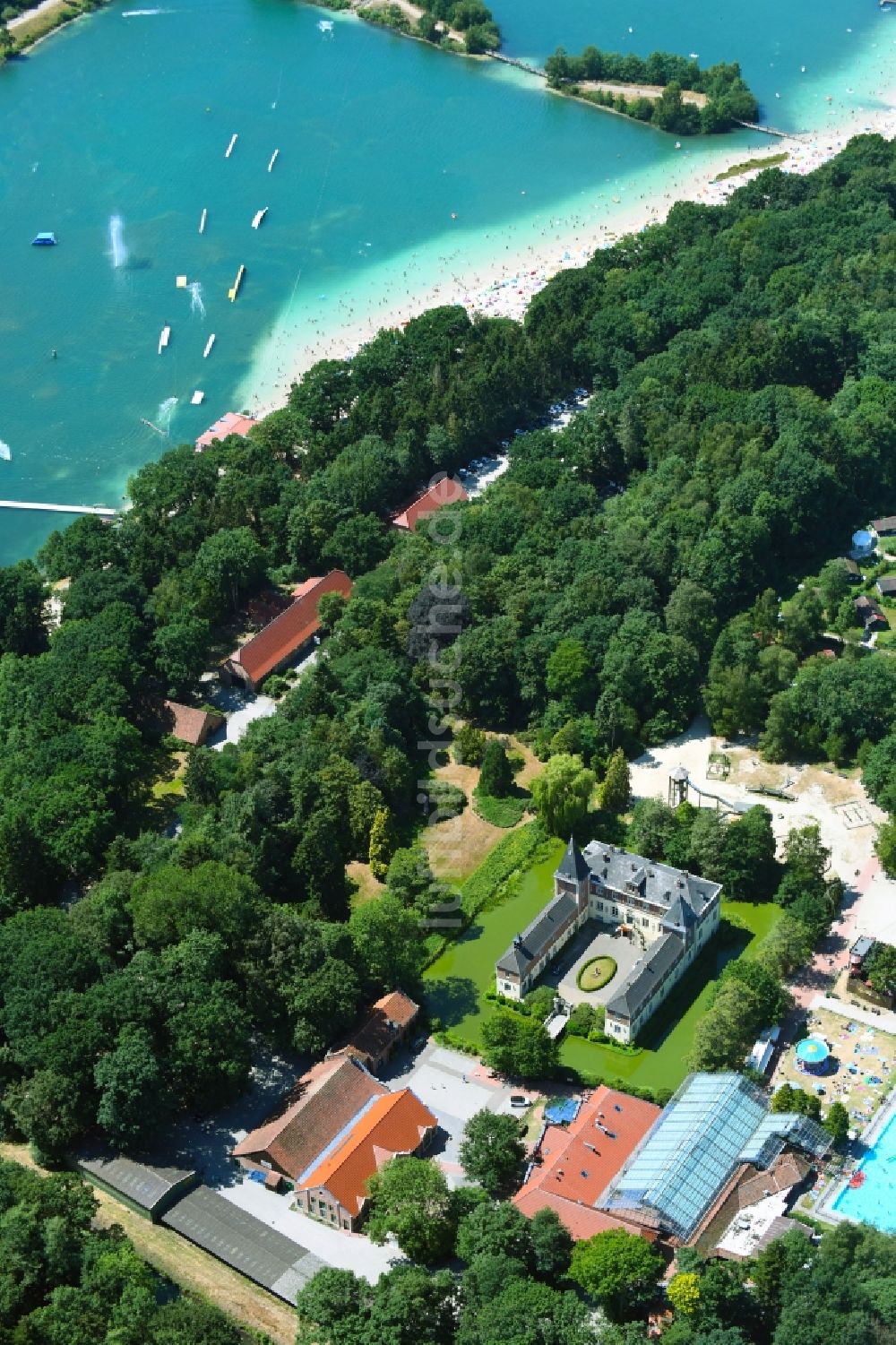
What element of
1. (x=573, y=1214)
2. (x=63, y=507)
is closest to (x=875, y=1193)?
(x=573, y=1214)

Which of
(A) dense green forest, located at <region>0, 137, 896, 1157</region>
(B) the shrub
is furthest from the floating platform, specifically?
(B) the shrub

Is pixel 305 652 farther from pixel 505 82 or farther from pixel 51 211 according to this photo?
pixel 505 82

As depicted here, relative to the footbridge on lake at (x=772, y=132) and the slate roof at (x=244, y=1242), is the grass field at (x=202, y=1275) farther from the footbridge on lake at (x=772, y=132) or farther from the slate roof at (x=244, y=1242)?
the footbridge on lake at (x=772, y=132)

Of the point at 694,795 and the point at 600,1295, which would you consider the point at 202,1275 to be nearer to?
the point at 600,1295

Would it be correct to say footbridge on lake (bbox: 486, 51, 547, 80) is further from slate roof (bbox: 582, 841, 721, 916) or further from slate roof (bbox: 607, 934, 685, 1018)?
slate roof (bbox: 607, 934, 685, 1018)

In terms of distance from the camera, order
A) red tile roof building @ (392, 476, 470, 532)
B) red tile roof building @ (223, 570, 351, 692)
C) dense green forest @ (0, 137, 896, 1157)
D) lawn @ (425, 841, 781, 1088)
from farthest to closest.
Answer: red tile roof building @ (392, 476, 470, 532) < red tile roof building @ (223, 570, 351, 692) < lawn @ (425, 841, 781, 1088) < dense green forest @ (0, 137, 896, 1157)
